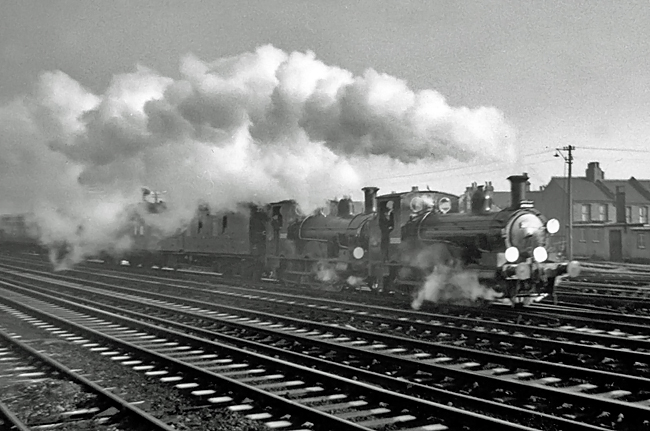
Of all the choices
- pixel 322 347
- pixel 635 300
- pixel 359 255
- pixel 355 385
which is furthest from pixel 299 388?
pixel 635 300

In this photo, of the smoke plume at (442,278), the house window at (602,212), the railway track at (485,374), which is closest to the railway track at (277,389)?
the railway track at (485,374)

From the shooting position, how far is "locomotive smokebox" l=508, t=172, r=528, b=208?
1398cm

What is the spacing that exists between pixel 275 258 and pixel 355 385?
1362 cm

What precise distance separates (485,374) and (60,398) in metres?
5.11

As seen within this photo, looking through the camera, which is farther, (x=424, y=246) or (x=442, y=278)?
(x=424, y=246)

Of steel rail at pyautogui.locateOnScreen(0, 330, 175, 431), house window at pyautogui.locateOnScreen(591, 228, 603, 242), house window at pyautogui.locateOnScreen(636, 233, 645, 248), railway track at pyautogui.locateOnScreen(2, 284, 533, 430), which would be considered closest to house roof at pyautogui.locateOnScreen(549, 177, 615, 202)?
house window at pyautogui.locateOnScreen(591, 228, 603, 242)

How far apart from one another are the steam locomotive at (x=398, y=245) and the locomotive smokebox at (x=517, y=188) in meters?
0.02

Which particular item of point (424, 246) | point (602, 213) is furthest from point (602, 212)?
point (424, 246)

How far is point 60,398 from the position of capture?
7.18m

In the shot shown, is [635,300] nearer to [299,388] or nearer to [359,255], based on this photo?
[359,255]

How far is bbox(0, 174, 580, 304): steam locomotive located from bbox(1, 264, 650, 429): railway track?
4.32 meters

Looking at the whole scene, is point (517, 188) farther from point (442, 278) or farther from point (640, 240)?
point (640, 240)

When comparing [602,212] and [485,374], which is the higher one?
[602,212]

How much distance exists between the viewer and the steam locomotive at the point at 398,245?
45.3 feet
